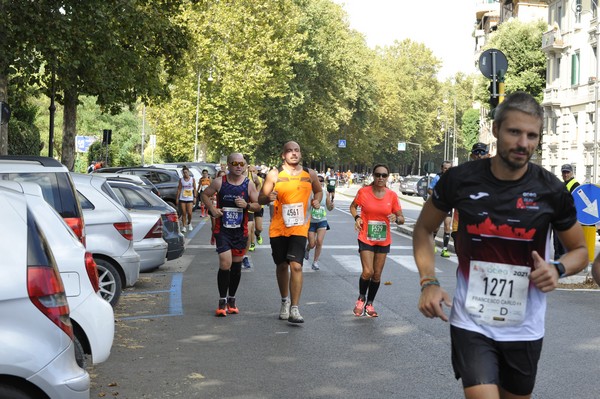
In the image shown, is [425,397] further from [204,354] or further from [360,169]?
[360,169]

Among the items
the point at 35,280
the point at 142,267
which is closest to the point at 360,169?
the point at 142,267

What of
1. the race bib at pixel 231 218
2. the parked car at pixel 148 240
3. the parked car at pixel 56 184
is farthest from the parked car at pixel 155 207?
the parked car at pixel 56 184

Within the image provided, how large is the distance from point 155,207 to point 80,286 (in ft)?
31.3

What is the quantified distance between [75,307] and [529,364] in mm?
3329

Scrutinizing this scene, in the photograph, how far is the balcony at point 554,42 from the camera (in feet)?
205

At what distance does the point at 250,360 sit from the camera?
29.5 feet

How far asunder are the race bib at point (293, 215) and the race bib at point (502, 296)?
656 cm

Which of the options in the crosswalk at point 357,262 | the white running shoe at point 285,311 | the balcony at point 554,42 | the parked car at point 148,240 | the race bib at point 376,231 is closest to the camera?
the white running shoe at point 285,311

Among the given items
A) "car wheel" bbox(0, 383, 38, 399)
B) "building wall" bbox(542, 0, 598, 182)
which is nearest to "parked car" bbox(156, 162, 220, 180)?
"building wall" bbox(542, 0, 598, 182)

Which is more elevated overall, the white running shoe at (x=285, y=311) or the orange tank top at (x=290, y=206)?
the orange tank top at (x=290, y=206)

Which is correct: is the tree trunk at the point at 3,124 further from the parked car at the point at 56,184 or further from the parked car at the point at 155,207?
the parked car at the point at 56,184

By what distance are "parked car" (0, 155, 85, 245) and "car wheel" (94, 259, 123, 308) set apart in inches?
102

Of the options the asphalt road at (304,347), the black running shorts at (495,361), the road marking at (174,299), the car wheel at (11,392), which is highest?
the black running shorts at (495,361)

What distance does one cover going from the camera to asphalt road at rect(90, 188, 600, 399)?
7.86m
